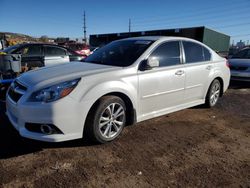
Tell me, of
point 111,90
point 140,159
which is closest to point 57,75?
point 111,90

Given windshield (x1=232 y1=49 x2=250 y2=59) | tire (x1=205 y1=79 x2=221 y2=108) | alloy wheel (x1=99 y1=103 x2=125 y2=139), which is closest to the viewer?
alloy wheel (x1=99 y1=103 x2=125 y2=139)

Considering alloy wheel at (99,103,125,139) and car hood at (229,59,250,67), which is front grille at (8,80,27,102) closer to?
alloy wheel at (99,103,125,139)

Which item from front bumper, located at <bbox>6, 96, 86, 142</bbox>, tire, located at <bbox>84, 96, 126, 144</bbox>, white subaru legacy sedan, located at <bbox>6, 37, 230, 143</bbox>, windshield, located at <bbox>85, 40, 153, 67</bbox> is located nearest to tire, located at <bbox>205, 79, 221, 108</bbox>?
white subaru legacy sedan, located at <bbox>6, 37, 230, 143</bbox>

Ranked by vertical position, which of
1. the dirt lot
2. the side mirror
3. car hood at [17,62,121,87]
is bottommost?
the dirt lot

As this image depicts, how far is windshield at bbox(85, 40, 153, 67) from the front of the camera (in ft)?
13.7

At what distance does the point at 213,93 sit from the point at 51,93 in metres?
3.90

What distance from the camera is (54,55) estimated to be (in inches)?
358

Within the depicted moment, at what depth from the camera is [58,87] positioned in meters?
3.23

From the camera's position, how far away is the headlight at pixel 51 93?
10.4 feet

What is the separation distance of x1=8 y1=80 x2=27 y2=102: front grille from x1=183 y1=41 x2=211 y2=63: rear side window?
3053 mm

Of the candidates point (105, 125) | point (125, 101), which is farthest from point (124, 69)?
point (105, 125)

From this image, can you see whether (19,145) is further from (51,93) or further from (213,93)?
(213,93)

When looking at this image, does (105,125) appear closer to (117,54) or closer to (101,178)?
(101,178)

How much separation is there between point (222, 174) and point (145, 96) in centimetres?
164
